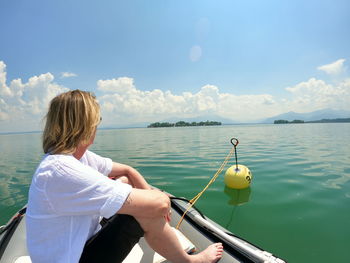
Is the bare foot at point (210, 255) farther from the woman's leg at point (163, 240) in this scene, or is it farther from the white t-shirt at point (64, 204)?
the white t-shirt at point (64, 204)

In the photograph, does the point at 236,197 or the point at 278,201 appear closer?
the point at 278,201

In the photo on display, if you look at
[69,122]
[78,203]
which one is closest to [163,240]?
[78,203]

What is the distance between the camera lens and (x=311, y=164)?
7875mm

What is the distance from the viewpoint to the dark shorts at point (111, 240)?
1.44 metres

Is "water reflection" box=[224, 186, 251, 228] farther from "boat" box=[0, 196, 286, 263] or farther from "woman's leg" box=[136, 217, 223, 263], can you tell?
"woman's leg" box=[136, 217, 223, 263]

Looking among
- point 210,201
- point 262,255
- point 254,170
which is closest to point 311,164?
point 254,170

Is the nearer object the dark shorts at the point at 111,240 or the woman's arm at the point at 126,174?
the dark shorts at the point at 111,240

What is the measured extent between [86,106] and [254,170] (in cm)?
697

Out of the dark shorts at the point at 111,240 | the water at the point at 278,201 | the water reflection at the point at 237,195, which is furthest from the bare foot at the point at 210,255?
the water reflection at the point at 237,195

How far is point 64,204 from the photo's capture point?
116 cm

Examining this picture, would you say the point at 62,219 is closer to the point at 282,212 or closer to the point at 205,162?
the point at 282,212

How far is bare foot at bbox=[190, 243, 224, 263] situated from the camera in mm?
1958

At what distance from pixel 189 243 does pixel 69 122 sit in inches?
75.4

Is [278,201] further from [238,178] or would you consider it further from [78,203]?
[78,203]
